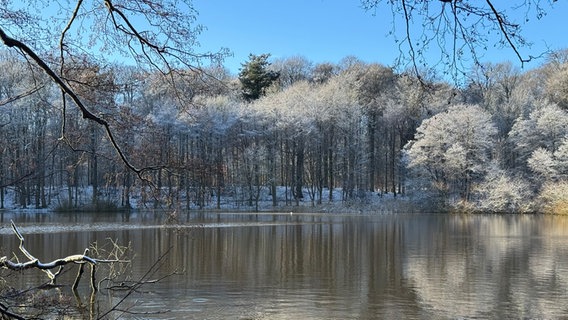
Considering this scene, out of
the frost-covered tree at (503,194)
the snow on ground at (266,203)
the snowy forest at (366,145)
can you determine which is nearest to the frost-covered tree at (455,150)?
the snowy forest at (366,145)

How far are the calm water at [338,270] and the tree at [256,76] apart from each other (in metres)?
27.9

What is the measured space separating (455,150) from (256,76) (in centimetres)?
2022

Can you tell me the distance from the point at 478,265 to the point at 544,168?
30.1 m

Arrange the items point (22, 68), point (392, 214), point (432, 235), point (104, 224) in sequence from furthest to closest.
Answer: point (392, 214) → point (104, 224) → point (432, 235) → point (22, 68)

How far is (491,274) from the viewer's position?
14969 mm

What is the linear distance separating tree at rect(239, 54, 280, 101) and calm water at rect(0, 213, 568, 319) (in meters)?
27.9

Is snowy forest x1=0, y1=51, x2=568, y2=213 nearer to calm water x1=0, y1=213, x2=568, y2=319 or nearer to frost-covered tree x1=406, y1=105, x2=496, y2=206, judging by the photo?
frost-covered tree x1=406, y1=105, x2=496, y2=206

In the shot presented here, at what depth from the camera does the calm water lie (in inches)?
434

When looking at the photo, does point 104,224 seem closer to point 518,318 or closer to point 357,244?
point 357,244

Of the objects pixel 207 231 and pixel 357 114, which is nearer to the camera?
pixel 207 231

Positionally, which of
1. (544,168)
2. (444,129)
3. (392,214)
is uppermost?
(444,129)

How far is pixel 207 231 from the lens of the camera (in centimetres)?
2612

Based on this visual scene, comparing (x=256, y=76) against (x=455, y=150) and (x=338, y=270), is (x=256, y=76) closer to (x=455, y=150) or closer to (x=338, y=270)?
(x=455, y=150)

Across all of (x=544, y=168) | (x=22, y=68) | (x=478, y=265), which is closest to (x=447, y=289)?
(x=478, y=265)
